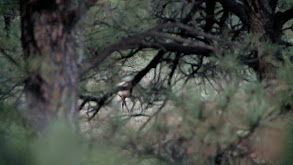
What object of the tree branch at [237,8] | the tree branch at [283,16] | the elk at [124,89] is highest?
the tree branch at [237,8]

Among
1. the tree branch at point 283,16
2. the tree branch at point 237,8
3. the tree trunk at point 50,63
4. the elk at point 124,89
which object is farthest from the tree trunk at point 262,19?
the tree trunk at point 50,63

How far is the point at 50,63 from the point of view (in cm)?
231

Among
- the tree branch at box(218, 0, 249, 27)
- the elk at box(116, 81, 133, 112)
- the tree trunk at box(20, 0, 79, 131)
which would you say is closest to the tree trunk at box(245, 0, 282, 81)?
the tree branch at box(218, 0, 249, 27)

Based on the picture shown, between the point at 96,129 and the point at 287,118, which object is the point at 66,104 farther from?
the point at 287,118

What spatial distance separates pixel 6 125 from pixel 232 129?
1.09m

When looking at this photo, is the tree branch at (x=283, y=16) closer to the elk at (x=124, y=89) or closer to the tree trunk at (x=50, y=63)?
the elk at (x=124, y=89)

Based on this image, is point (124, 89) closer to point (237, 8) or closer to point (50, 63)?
point (237, 8)

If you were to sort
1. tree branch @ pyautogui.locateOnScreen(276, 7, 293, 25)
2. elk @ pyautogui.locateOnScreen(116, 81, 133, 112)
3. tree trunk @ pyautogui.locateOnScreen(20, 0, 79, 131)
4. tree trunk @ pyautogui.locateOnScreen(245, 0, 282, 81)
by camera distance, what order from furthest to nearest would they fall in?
elk @ pyautogui.locateOnScreen(116, 81, 133, 112) < tree branch @ pyautogui.locateOnScreen(276, 7, 293, 25) < tree trunk @ pyautogui.locateOnScreen(245, 0, 282, 81) < tree trunk @ pyautogui.locateOnScreen(20, 0, 79, 131)

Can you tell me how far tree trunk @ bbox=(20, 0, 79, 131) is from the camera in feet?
7.59

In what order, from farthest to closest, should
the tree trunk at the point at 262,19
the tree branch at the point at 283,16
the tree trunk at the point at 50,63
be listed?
the tree branch at the point at 283,16 → the tree trunk at the point at 262,19 → the tree trunk at the point at 50,63

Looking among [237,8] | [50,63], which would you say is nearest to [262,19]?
[237,8]

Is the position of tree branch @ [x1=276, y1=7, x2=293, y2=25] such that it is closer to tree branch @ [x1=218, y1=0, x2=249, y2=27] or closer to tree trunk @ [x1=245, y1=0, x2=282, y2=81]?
tree trunk @ [x1=245, y1=0, x2=282, y2=81]

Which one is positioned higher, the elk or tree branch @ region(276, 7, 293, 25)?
tree branch @ region(276, 7, 293, 25)

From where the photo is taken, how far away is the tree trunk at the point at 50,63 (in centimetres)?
231
